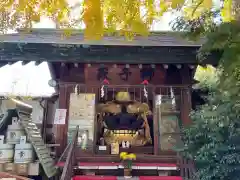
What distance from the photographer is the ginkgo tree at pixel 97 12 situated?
165cm

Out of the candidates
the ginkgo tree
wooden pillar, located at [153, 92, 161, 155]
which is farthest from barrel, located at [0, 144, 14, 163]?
the ginkgo tree

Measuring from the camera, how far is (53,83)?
6.88m

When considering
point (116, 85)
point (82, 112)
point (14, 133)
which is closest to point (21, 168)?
point (14, 133)

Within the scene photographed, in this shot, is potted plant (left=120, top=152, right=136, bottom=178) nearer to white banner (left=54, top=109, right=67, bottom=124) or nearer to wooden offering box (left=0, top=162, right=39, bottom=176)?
white banner (left=54, top=109, right=67, bottom=124)

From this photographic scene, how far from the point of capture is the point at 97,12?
64.0 inches

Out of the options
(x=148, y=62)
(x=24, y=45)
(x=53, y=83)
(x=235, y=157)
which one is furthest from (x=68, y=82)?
(x=235, y=157)

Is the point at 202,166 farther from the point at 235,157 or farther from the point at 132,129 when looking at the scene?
the point at 132,129

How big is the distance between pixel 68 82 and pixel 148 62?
2101 millimetres

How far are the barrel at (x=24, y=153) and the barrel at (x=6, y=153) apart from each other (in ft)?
0.48

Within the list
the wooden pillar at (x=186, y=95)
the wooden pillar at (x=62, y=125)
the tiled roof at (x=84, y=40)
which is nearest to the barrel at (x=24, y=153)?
the wooden pillar at (x=62, y=125)

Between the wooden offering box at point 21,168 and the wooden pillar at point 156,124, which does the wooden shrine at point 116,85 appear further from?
the wooden offering box at point 21,168

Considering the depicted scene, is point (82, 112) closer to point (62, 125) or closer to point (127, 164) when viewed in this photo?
point (62, 125)

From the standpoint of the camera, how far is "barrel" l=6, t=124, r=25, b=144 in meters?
5.55

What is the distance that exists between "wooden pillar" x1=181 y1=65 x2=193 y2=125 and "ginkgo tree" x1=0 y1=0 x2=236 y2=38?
4653 millimetres
